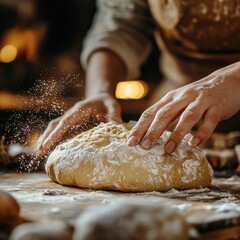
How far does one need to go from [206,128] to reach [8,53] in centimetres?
291

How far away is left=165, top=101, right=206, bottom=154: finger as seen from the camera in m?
1.53

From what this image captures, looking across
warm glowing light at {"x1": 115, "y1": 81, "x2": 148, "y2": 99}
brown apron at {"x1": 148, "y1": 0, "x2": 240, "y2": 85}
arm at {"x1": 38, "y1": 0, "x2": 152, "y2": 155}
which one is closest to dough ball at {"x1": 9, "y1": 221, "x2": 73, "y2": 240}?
arm at {"x1": 38, "y1": 0, "x2": 152, "y2": 155}

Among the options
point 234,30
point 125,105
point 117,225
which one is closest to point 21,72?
point 125,105

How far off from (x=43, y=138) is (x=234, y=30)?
106 cm

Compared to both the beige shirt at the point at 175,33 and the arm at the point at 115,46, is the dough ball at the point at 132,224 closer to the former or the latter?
the arm at the point at 115,46

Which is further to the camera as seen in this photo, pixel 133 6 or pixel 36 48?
pixel 36 48

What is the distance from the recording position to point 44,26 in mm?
4391

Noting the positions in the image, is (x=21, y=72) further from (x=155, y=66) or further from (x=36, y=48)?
(x=155, y=66)

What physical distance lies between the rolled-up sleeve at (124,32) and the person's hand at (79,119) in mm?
603

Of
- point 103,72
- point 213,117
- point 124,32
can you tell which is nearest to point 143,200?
point 213,117

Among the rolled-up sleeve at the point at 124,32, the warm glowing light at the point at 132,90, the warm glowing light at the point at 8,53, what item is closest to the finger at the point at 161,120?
the rolled-up sleeve at the point at 124,32

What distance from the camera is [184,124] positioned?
154cm

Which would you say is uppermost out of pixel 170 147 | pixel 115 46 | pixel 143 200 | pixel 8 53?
pixel 8 53

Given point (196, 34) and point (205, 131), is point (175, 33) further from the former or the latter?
point (205, 131)
